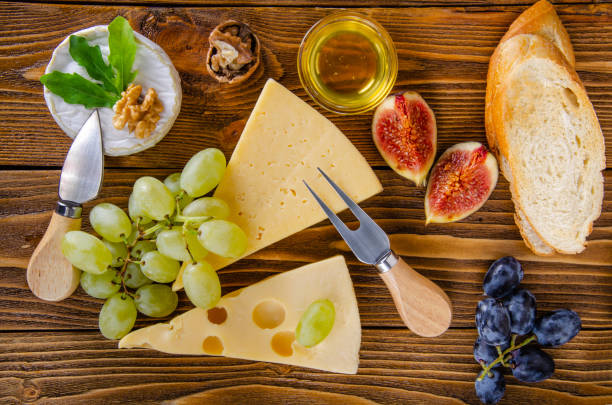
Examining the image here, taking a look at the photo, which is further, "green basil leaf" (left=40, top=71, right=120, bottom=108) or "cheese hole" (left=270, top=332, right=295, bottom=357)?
"cheese hole" (left=270, top=332, right=295, bottom=357)

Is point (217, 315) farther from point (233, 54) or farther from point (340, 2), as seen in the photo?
point (340, 2)

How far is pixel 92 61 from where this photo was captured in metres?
1.12

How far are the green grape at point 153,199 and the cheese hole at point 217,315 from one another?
294 millimetres

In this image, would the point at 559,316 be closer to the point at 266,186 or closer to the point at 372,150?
the point at 372,150

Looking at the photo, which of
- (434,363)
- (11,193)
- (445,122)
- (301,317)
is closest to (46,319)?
(11,193)

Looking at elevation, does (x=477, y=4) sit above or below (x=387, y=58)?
above

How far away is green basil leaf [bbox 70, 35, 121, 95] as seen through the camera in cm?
110

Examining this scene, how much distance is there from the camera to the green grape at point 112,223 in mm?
1146

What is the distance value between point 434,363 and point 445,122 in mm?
683

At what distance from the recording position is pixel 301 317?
4.09 ft

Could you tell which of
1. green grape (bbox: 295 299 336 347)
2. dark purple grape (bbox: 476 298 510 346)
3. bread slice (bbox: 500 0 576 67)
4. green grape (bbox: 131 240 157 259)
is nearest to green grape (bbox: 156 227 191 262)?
green grape (bbox: 131 240 157 259)

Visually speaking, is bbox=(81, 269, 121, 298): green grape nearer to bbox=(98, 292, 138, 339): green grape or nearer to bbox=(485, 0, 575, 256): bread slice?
bbox=(98, 292, 138, 339): green grape

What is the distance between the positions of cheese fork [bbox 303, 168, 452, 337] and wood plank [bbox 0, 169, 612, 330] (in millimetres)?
86

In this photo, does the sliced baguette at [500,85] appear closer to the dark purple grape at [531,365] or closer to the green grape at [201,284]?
the dark purple grape at [531,365]
